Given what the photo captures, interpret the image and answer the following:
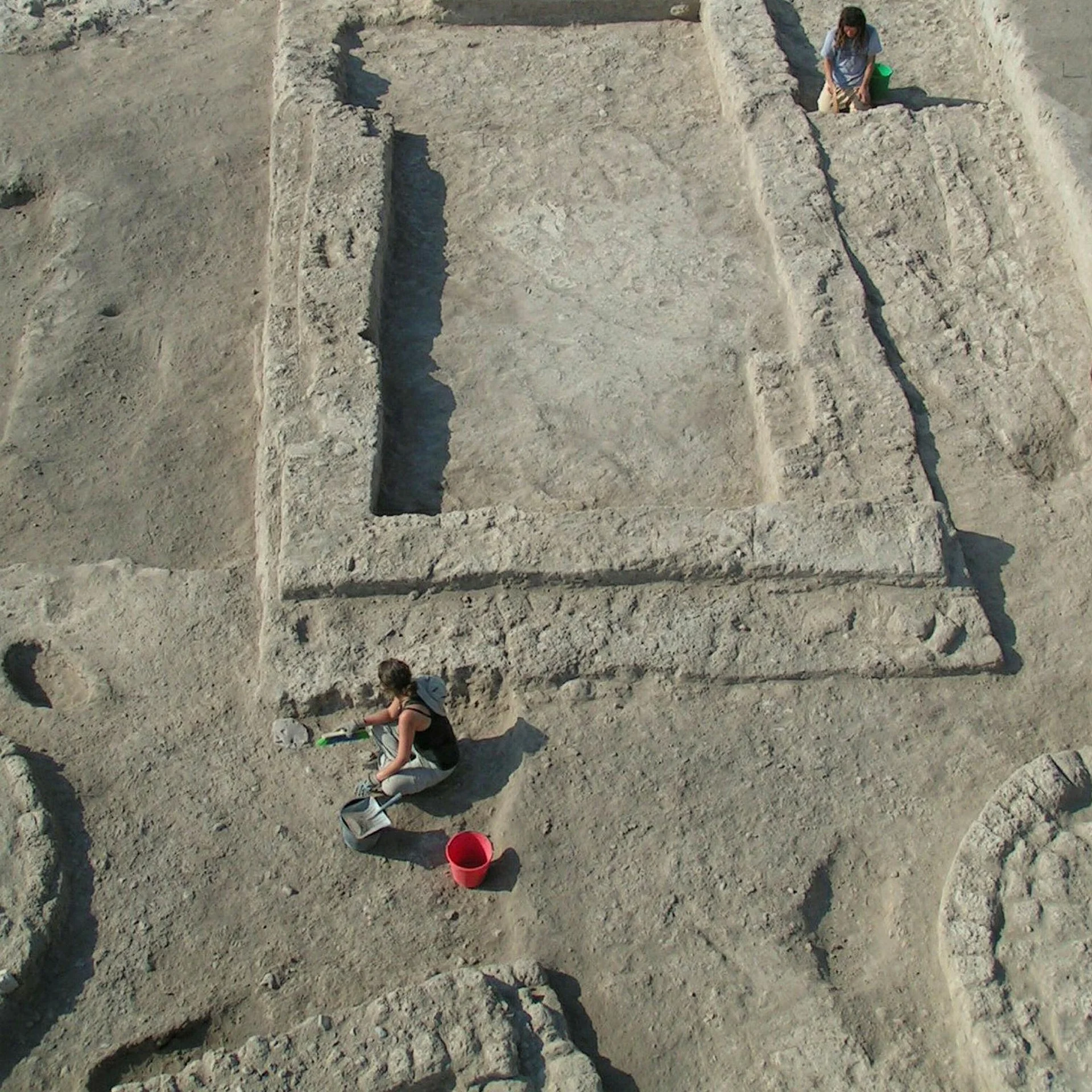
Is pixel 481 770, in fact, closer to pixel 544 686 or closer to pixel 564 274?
pixel 544 686

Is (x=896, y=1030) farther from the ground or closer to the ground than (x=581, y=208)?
closer to the ground

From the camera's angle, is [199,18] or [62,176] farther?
[199,18]

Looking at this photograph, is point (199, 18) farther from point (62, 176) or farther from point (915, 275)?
point (915, 275)

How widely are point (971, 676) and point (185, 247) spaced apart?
4689 millimetres

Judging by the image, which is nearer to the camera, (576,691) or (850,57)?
(576,691)

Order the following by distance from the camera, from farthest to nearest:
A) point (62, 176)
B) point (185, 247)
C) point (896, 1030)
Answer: point (62, 176)
point (185, 247)
point (896, 1030)

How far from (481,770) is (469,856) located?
0.39 m

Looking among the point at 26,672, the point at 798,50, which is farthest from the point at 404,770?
the point at 798,50

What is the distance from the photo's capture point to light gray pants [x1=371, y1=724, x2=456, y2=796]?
4.71m

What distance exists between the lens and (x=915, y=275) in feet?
21.8

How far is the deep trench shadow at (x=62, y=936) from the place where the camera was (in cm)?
418

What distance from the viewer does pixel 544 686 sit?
5.09 meters

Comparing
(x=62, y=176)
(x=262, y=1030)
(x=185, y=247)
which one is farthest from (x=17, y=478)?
(x=262, y=1030)

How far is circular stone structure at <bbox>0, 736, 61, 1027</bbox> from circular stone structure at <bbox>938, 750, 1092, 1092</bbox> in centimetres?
297
